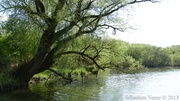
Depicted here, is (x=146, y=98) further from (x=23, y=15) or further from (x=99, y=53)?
(x=23, y=15)

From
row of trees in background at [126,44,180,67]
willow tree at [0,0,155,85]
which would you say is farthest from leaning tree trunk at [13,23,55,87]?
row of trees in background at [126,44,180,67]

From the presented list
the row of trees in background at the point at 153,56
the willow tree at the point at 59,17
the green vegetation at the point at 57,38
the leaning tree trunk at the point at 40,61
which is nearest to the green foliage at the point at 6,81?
the green vegetation at the point at 57,38

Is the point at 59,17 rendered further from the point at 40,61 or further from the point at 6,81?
the point at 6,81

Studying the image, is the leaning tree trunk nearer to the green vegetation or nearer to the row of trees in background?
the green vegetation

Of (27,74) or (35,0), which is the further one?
(27,74)

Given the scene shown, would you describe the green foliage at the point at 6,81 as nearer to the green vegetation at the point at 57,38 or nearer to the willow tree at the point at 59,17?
the green vegetation at the point at 57,38

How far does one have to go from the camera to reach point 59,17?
74.5 feet

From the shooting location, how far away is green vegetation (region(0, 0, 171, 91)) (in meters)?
23.6

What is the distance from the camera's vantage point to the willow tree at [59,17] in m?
23.4

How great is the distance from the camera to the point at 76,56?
1149 inches

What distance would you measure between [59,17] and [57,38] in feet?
8.68

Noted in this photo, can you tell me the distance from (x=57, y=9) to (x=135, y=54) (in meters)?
75.6

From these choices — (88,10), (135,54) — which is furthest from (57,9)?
(135,54)

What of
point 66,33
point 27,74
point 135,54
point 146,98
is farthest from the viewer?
point 135,54
